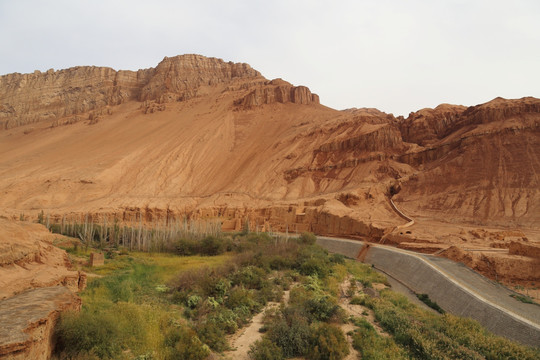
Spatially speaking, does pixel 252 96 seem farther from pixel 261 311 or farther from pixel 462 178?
pixel 261 311

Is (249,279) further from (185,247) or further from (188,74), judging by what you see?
(188,74)

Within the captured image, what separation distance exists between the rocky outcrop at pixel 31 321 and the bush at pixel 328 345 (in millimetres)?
5777

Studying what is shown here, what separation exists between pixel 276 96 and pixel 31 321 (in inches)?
2419

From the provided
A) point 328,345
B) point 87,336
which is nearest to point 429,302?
point 328,345

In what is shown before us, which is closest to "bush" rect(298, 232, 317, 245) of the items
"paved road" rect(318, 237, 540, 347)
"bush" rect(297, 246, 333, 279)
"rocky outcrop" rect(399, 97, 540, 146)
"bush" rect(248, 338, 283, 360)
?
"paved road" rect(318, 237, 540, 347)

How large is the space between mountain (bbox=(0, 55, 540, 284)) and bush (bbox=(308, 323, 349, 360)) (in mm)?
12876

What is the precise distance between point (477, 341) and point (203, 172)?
44.6 meters

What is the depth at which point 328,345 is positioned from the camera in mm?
8625

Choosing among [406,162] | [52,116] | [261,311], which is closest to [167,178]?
[406,162]

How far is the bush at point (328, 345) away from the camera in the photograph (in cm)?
843

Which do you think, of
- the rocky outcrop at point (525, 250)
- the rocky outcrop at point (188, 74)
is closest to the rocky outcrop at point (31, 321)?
the rocky outcrop at point (525, 250)

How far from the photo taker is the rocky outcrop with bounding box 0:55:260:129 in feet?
256

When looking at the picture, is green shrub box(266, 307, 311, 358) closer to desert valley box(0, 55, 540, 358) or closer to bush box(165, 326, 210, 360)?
bush box(165, 326, 210, 360)

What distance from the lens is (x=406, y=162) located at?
40469mm
